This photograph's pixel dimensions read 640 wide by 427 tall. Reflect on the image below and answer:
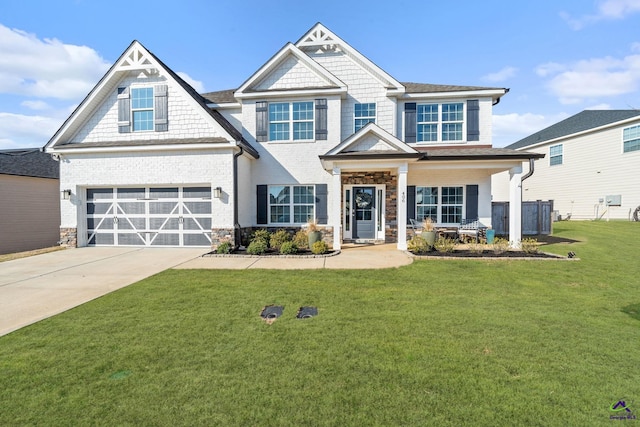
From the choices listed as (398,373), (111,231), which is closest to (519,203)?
(398,373)

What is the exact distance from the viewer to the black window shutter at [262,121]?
467 inches

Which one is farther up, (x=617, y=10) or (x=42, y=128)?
(x=42, y=128)

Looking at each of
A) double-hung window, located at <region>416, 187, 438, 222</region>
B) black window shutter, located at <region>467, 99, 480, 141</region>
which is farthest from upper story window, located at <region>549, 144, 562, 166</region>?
double-hung window, located at <region>416, 187, 438, 222</region>

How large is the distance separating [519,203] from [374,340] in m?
8.87

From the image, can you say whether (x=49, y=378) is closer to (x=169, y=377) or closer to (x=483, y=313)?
(x=169, y=377)

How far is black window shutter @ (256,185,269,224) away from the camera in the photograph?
11.9 metres

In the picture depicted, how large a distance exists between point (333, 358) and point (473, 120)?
1213cm

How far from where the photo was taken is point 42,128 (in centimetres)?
5297

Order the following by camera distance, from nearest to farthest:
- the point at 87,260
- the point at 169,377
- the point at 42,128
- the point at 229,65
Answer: the point at 169,377 < the point at 87,260 < the point at 229,65 < the point at 42,128

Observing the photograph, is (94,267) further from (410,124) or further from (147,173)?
(410,124)

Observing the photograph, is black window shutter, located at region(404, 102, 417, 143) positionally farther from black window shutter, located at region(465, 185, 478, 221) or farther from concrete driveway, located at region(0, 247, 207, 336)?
concrete driveway, located at region(0, 247, 207, 336)

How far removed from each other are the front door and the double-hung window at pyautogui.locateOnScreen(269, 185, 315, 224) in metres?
1.90

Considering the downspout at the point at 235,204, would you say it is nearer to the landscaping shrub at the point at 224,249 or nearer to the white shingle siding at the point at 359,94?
the landscaping shrub at the point at 224,249

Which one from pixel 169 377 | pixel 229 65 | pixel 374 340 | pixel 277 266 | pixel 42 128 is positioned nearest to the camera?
pixel 169 377
